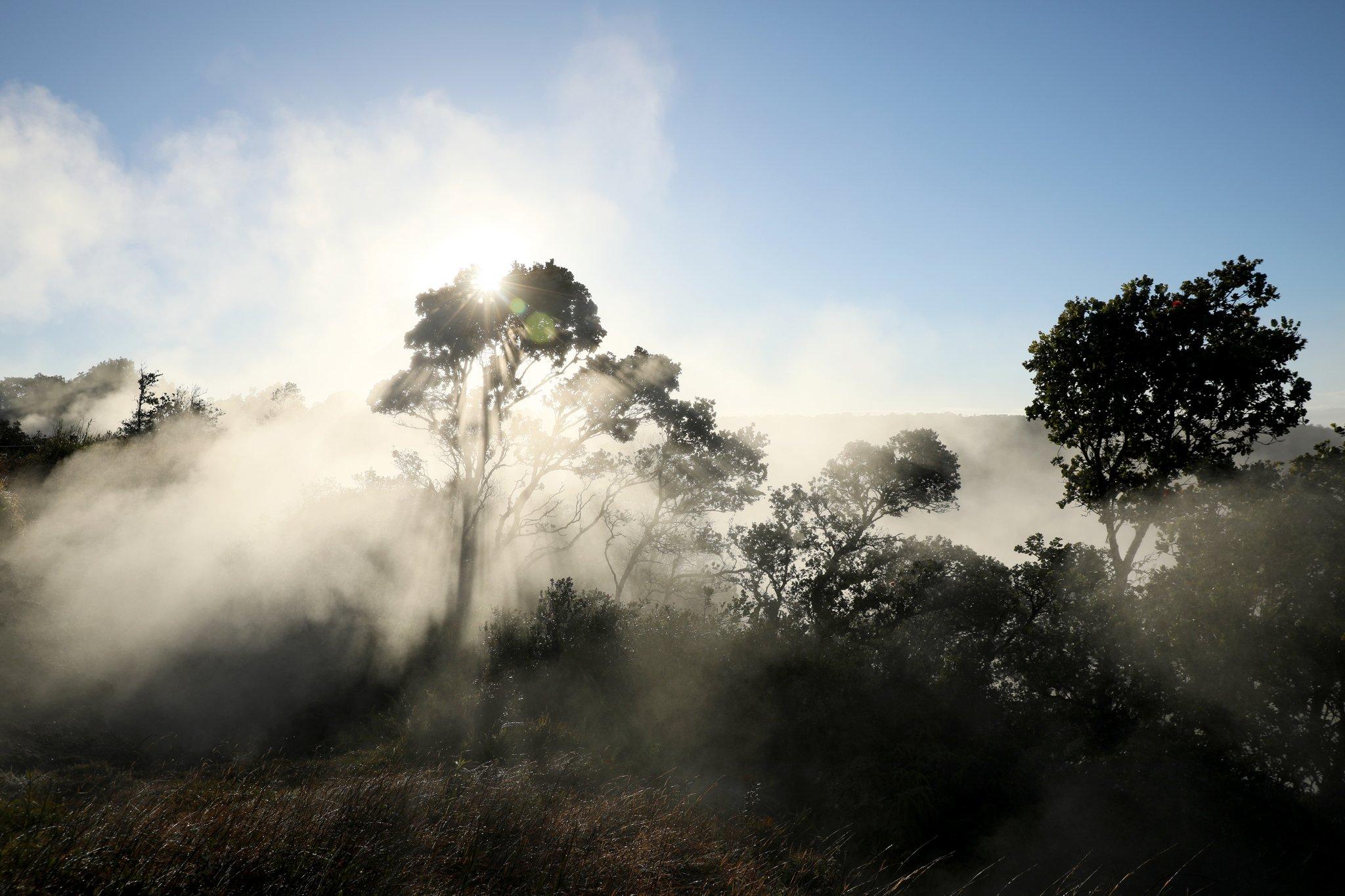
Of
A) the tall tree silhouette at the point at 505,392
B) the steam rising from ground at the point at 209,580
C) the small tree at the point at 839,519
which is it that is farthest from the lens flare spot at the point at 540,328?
the small tree at the point at 839,519

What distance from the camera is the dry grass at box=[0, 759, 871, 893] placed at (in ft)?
14.6

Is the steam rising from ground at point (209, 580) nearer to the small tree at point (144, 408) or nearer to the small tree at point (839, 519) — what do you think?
the small tree at point (144, 408)

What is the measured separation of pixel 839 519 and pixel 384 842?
18480mm

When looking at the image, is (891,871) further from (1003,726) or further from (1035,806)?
(1003,726)

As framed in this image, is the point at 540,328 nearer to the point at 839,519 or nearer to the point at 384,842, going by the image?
the point at 839,519

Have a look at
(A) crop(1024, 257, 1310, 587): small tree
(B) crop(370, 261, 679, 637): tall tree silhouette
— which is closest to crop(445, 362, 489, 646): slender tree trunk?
(B) crop(370, 261, 679, 637): tall tree silhouette

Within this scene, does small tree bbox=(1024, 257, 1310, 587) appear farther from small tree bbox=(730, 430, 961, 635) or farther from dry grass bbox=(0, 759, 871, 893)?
dry grass bbox=(0, 759, 871, 893)

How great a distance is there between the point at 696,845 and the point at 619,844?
1241 millimetres

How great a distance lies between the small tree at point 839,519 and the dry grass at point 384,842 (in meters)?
11.8

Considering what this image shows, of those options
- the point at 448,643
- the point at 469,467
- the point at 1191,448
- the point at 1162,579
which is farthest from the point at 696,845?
the point at 469,467

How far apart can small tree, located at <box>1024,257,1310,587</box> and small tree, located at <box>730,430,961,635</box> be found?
22.4 feet

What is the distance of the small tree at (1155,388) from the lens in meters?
12.3

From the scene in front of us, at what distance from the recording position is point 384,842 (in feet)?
17.9

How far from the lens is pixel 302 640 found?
661 inches
